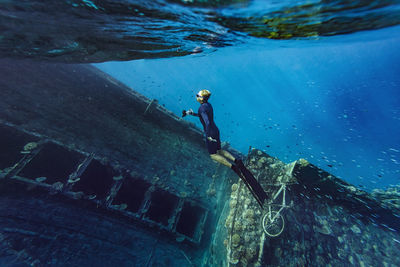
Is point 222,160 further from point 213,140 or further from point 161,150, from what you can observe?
point 161,150

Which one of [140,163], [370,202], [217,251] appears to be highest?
[370,202]

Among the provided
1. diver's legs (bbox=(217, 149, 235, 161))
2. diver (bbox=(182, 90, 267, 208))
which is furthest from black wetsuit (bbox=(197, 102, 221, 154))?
diver's legs (bbox=(217, 149, 235, 161))

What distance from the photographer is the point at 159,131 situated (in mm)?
10141

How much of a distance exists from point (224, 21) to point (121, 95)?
287 inches

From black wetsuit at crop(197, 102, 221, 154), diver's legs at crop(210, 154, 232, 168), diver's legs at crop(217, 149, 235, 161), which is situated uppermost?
black wetsuit at crop(197, 102, 221, 154)

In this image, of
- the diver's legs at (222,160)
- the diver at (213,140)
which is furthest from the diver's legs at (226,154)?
the diver's legs at (222,160)

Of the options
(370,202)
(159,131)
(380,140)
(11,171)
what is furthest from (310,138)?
(11,171)

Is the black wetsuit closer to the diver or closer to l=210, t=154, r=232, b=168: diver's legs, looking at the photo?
the diver

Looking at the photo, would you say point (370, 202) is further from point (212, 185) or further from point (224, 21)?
point (224, 21)

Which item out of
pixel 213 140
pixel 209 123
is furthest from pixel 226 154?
pixel 209 123

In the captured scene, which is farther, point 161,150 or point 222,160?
point 161,150

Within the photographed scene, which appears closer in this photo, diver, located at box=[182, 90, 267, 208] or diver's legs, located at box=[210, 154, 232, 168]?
diver's legs, located at box=[210, 154, 232, 168]

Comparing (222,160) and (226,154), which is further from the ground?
(226,154)

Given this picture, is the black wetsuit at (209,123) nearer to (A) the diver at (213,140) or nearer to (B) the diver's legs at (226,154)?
(A) the diver at (213,140)
